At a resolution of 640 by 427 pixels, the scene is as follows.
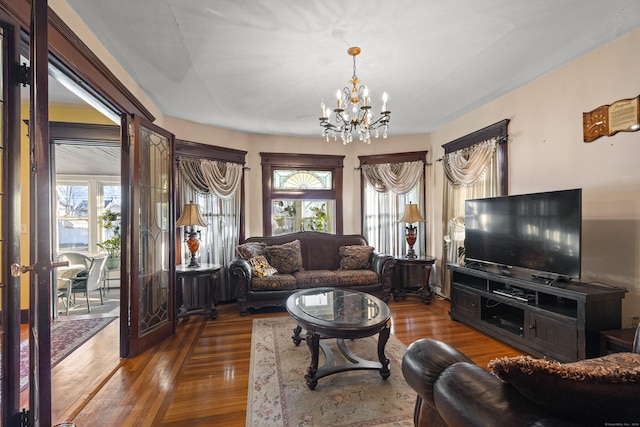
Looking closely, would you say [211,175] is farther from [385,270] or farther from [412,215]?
[412,215]

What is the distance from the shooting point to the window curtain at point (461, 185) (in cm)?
375

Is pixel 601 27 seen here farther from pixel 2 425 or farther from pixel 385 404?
pixel 2 425

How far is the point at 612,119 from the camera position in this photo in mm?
2461

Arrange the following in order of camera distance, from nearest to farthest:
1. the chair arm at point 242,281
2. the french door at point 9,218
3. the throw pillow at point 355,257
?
the french door at point 9,218, the chair arm at point 242,281, the throw pillow at point 355,257

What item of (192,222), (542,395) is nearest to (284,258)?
(192,222)

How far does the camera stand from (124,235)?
2783 millimetres

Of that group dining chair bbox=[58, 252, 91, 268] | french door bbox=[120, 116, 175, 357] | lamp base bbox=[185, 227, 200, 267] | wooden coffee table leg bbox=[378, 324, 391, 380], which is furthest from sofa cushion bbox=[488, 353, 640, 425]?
dining chair bbox=[58, 252, 91, 268]

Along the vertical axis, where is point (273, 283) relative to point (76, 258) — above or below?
below

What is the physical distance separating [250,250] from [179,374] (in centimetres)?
201

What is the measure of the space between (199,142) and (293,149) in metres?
1.55

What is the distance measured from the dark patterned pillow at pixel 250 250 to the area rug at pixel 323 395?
160 centimetres

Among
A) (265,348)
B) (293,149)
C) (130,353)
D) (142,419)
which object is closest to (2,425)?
(142,419)

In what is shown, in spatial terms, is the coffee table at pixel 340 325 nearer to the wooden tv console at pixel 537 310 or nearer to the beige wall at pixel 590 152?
Result: the wooden tv console at pixel 537 310

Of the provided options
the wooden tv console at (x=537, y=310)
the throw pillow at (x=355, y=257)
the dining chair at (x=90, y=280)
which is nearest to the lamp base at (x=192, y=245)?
the dining chair at (x=90, y=280)
